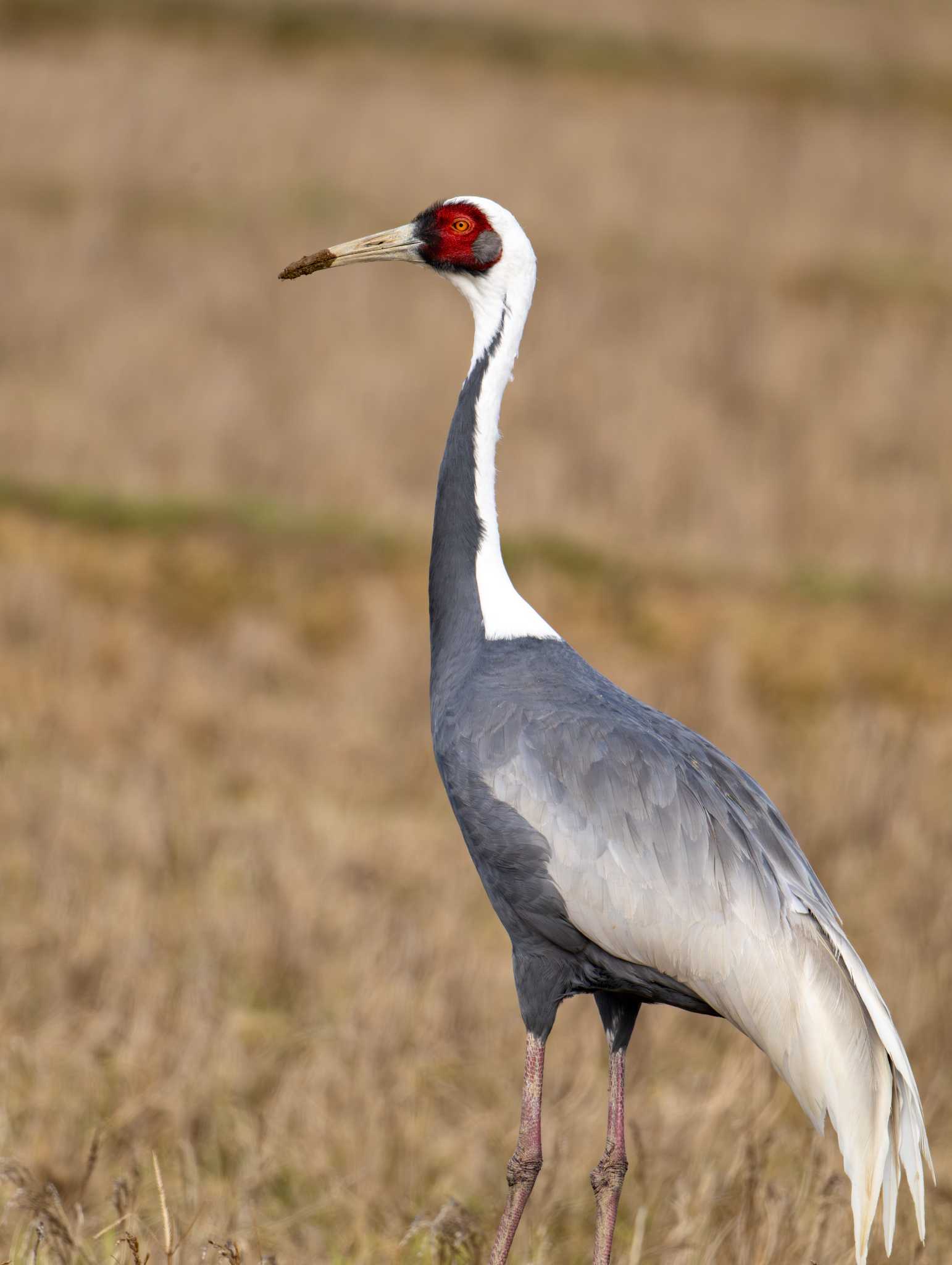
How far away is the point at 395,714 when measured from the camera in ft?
29.2

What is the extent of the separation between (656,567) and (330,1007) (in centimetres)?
469

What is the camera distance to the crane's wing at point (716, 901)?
350cm

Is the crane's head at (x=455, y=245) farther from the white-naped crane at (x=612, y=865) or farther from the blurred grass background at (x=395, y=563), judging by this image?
the blurred grass background at (x=395, y=563)

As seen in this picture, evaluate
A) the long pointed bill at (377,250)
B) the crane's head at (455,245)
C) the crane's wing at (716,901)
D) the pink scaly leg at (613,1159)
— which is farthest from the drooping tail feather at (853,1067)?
the long pointed bill at (377,250)

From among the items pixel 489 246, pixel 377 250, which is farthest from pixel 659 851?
pixel 377 250

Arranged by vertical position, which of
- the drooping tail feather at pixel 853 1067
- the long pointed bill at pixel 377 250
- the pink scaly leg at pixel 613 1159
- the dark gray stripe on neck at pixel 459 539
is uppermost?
the long pointed bill at pixel 377 250

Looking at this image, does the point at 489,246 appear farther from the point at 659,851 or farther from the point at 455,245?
the point at 659,851

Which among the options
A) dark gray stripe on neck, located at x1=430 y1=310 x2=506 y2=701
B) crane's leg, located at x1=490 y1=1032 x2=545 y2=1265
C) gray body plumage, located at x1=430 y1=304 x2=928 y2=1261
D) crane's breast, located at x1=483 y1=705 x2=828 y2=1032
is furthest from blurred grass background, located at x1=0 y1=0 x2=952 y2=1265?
dark gray stripe on neck, located at x1=430 y1=310 x2=506 y2=701

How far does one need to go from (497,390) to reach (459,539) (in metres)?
0.38

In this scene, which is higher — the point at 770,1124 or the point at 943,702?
the point at 943,702

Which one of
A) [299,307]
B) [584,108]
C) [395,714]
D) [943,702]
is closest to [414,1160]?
[395,714]

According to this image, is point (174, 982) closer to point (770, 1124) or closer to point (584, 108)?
point (770, 1124)

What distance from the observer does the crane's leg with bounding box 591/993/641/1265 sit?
150 inches

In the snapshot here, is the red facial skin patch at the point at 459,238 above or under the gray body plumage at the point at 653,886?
above
